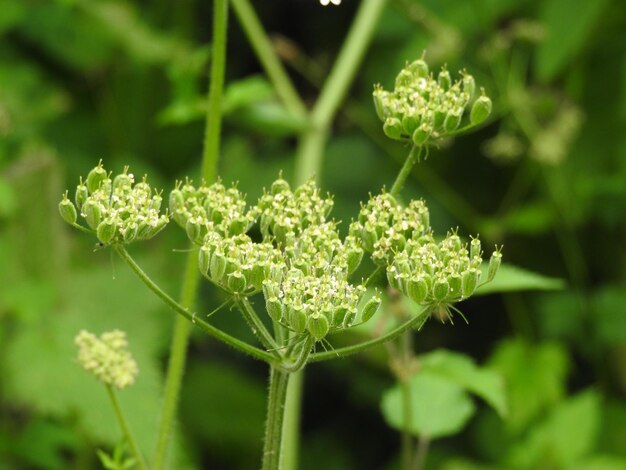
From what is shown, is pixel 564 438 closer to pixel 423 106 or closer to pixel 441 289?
pixel 423 106

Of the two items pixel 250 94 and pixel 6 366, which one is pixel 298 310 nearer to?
pixel 250 94

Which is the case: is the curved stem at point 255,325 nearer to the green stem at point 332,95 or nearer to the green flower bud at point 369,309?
the green flower bud at point 369,309

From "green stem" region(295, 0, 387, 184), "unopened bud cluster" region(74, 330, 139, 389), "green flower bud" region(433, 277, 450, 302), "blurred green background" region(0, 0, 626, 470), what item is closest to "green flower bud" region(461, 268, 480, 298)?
"green flower bud" region(433, 277, 450, 302)

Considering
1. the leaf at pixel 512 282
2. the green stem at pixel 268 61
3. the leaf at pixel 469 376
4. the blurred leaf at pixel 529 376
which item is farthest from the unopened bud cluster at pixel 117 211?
the blurred leaf at pixel 529 376

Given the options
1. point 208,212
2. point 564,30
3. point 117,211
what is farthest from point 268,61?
point 117,211

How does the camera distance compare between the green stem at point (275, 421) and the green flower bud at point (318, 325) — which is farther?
the green stem at point (275, 421)

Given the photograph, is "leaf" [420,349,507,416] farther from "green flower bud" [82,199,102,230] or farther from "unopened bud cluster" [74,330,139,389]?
"green flower bud" [82,199,102,230]

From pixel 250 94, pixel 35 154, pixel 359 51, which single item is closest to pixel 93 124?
pixel 35 154
